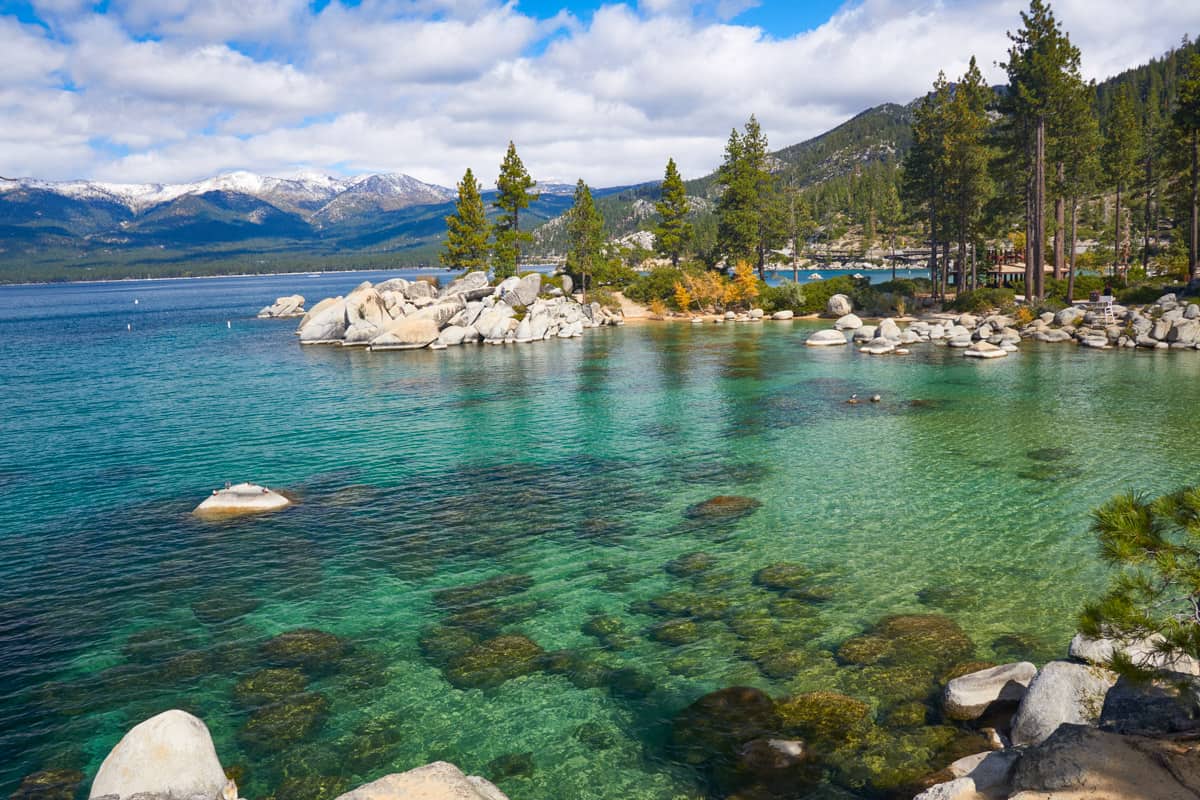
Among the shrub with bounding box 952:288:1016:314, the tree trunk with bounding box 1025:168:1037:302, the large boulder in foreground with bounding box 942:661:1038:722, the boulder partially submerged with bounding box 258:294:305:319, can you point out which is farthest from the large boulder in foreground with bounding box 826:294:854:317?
the boulder partially submerged with bounding box 258:294:305:319

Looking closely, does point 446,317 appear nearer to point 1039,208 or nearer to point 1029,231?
point 1039,208

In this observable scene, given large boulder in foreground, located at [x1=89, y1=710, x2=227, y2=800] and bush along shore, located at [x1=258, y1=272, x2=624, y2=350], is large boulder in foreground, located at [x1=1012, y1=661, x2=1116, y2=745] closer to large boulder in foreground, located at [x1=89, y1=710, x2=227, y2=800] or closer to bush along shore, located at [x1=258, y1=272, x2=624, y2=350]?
large boulder in foreground, located at [x1=89, y1=710, x2=227, y2=800]

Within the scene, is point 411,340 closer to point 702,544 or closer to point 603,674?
point 702,544

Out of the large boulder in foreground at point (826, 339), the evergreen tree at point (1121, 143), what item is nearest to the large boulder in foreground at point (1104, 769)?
the large boulder in foreground at point (826, 339)

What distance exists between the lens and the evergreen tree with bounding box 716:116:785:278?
9988cm

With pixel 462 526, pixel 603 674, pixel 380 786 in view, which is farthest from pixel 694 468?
pixel 380 786

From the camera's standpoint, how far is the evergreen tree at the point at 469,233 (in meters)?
97.6

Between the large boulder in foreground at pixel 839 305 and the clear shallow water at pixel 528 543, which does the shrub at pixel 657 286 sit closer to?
the large boulder in foreground at pixel 839 305

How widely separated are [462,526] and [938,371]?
128 ft

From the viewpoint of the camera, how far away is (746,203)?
10062 cm

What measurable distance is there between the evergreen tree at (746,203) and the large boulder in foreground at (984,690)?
90.9 meters

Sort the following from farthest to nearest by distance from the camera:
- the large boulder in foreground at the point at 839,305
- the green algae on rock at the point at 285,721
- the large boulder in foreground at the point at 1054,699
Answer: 1. the large boulder in foreground at the point at 839,305
2. the green algae on rock at the point at 285,721
3. the large boulder in foreground at the point at 1054,699

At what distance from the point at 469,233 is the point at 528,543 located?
277 ft

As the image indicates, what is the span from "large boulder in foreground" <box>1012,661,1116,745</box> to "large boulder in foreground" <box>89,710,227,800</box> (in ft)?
38.4
